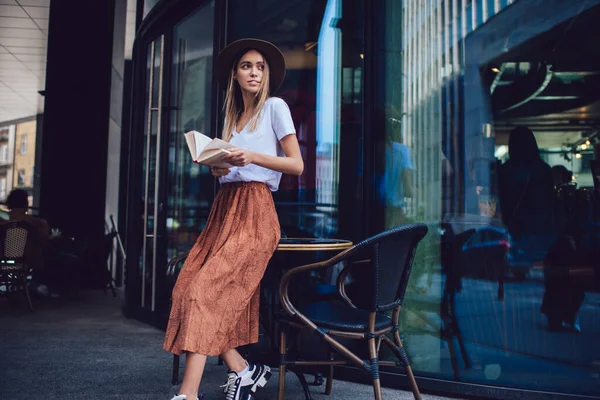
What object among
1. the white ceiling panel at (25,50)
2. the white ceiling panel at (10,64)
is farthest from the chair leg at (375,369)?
the white ceiling panel at (10,64)

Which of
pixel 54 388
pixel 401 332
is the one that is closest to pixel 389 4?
pixel 401 332

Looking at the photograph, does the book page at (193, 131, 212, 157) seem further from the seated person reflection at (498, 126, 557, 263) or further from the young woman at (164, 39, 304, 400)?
the seated person reflection at (498, 126, 557, 263)

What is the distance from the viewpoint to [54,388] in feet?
9.11

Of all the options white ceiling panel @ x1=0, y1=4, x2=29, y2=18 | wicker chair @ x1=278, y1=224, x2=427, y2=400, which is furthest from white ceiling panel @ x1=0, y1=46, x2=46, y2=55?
wicker chair @ x1=278, y1=224, x2=427, y2=400

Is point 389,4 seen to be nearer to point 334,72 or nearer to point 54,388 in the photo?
point 334,72

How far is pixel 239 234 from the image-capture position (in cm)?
217

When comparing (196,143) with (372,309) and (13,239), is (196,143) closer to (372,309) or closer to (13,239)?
(372,309)

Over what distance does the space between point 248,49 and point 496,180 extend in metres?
1.49

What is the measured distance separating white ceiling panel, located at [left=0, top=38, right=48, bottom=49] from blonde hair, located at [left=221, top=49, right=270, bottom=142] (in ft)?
25.7

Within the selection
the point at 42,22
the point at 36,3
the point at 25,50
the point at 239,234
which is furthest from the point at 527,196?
the point at 25,50

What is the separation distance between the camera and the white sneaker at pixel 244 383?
2.20 m

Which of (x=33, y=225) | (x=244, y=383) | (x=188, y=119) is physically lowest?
(x=244, y=383)

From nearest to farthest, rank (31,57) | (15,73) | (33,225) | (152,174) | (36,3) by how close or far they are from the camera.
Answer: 1. (152,174)
2. (33,225)
3. (36,3)
4. (31,57)
5. (15,73)

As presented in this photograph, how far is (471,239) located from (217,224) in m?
1.42
